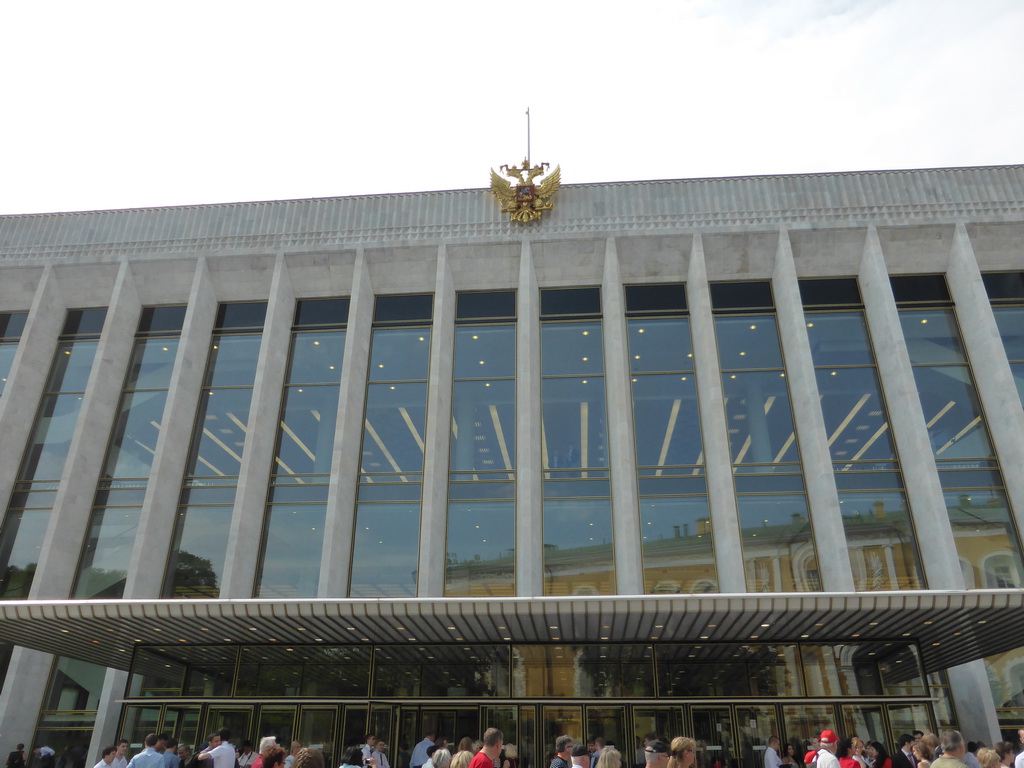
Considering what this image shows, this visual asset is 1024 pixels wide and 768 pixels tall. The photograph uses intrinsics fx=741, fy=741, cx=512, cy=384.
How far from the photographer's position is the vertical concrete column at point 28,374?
24078 mm

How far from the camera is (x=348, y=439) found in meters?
22.8

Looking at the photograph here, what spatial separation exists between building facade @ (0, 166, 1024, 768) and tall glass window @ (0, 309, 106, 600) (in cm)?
11

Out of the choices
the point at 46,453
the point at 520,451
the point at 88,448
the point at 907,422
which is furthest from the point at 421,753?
the point at 46,453

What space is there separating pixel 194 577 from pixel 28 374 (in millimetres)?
9626

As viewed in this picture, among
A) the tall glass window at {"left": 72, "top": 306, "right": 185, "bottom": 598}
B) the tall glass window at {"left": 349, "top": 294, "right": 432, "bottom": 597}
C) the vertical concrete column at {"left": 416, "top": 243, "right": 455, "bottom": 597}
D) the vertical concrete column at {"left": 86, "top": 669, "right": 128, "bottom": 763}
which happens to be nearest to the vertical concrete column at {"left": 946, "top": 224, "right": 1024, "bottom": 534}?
the vertical concrete column at {"left": 416, "top": 243, "right": 455, "bottom": 597}

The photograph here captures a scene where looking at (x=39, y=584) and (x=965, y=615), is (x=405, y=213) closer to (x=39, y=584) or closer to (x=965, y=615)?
(x=39, y=584)

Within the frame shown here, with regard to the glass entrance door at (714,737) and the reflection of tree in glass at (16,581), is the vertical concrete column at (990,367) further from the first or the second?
the reflection of tree in glass at (16,581)

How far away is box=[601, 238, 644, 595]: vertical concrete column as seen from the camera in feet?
66.5

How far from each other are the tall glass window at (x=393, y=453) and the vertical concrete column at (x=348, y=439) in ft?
1.13

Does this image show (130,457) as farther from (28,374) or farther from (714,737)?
(714,737)

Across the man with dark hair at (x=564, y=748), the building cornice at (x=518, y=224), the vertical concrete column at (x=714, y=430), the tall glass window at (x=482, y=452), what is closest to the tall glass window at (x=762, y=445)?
the vertical concrete column at (x=714, y=430)

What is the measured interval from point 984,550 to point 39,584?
2709 centimetres

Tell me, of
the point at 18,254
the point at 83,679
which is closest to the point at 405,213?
the point at 18,254

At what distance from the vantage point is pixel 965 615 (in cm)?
1409
